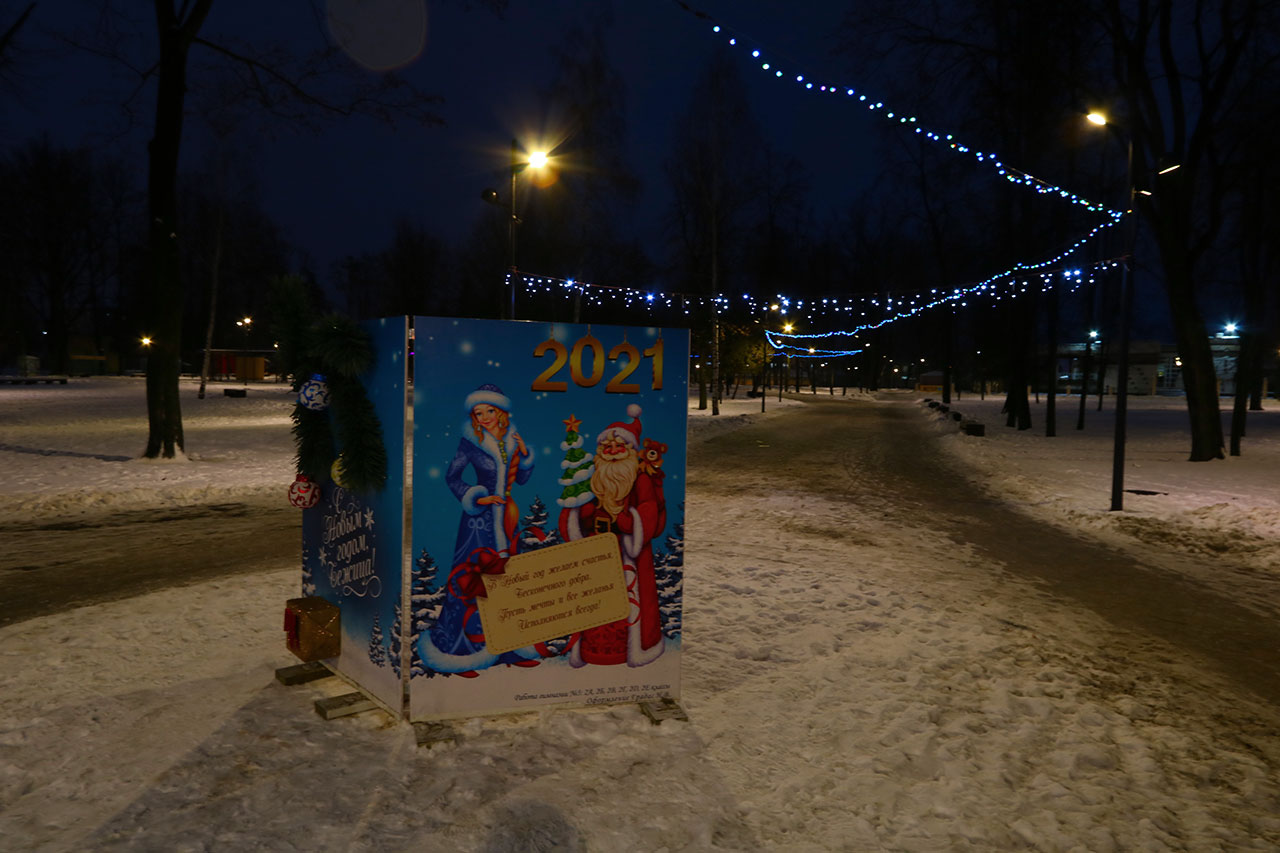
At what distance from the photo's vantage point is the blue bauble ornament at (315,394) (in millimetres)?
Answer: 4172

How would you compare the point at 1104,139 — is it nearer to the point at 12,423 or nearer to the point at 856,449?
the point at 856,449

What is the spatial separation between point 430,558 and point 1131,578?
23.6 feet

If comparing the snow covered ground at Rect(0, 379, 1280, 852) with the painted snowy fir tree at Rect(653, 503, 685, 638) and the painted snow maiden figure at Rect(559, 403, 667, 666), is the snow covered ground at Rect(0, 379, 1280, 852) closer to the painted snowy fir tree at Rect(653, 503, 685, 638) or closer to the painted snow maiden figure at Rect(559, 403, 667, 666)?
the painted snow maiden figure at Rect(559, 403, 667, 666)

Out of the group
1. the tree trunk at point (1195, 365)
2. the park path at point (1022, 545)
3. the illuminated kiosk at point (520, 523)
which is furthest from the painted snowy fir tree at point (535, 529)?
the tree trunk at point (1195, 365)

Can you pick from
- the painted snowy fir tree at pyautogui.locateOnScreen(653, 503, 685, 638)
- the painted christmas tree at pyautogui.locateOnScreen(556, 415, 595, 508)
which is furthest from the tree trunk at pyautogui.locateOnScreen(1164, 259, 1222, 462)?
the painted christmas tree at pyautogui.locateOnScreen(556, 415, 595, 508)

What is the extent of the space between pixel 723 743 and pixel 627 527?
3.91ft

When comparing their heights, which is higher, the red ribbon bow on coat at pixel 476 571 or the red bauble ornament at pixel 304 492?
the red bauble ornament at pixel 304 492

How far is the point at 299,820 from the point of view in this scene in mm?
3105

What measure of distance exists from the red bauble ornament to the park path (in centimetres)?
559

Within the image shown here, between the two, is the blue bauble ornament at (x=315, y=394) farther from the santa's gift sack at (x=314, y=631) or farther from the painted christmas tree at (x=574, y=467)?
the painted christmas tree at (x=574, y=467)

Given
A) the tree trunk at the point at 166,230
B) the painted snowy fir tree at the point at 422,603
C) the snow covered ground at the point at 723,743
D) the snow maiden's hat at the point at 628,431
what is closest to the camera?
the snow covered ground at the point at 723,743

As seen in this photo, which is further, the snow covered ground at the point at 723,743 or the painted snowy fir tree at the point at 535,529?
the painted snowy fir tree at the point at 535,529

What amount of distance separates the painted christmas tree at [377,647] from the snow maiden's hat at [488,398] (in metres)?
1.26

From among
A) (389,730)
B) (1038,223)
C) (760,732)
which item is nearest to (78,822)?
(389,730)
